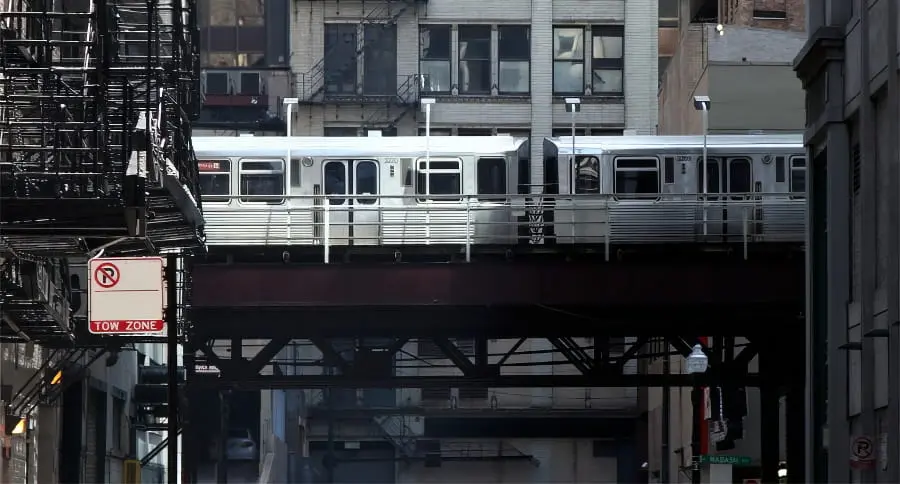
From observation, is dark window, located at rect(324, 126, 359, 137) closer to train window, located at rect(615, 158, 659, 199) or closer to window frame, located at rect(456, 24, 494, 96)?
window frame, located at rect(456, 24, 494, 96)

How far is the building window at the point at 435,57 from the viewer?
64.2m

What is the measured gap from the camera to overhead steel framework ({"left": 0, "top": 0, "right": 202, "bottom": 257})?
1919 centimetres

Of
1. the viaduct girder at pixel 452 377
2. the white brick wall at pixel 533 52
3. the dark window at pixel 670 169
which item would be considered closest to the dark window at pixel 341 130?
the white brick wall at pixel 533 52

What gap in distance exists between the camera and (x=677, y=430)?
184ft

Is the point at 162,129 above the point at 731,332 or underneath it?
above

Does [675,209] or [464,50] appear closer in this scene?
[675,209]

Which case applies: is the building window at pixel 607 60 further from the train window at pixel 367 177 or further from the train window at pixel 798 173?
the train window at pixel 367 177

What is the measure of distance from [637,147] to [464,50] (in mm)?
22539

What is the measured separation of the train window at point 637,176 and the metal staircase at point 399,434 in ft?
115

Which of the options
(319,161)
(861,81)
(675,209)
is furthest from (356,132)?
(861,81)

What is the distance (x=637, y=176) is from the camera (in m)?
42.8

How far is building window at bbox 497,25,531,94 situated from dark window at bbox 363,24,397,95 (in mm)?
3869

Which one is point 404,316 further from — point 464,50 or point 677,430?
point 464,50

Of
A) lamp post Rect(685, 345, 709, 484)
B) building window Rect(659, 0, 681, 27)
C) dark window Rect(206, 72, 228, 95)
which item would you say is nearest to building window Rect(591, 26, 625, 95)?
dark window Rect(206, 72, 228, 95)
